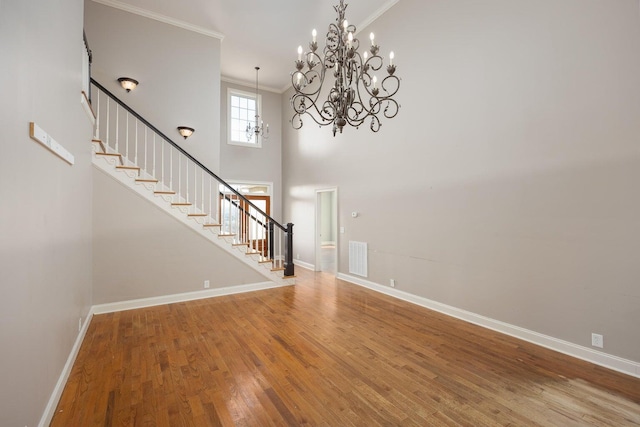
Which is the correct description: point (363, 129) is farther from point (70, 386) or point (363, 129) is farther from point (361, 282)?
point (70, 386)

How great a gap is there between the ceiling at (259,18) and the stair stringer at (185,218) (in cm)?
320

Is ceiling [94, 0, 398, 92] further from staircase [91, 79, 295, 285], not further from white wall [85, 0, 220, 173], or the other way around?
staircase [91, 79, 295, 285]

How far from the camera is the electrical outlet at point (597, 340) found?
2.86m

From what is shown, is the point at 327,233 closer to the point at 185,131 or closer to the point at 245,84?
the point at 245,84

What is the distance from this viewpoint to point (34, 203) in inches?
73.2

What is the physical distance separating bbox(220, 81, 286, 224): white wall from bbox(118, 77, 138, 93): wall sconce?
8.91 ft

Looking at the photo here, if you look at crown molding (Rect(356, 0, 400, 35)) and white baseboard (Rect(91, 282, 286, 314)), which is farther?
crown molding (Rect(356, 0, 400, 35))

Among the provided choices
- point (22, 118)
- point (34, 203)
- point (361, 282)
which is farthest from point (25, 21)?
point (361, 282)

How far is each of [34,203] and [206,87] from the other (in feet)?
16.6

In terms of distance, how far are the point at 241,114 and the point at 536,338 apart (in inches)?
Answer: 323

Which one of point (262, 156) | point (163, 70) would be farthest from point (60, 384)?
point (262, 156)

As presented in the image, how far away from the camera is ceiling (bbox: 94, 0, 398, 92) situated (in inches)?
205

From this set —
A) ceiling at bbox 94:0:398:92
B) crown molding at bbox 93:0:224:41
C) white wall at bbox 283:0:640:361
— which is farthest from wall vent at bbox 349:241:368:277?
crown molding at bbox 93:0:224:41

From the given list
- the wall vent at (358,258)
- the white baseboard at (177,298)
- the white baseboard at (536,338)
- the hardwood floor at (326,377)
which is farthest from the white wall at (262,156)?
the white baseboard at (536,338)
